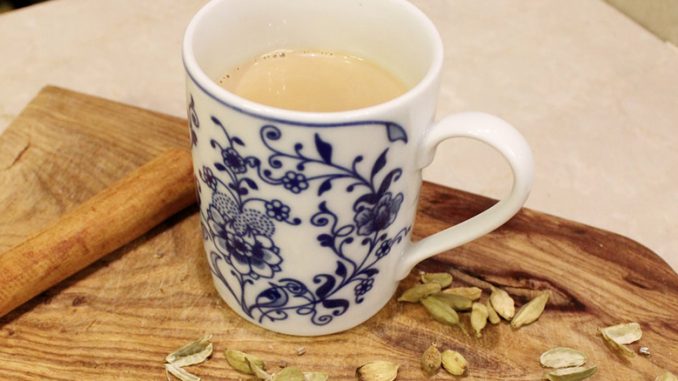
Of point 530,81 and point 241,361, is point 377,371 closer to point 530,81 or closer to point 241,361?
point 241,361

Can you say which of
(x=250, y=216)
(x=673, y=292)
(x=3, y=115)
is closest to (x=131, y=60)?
(x=3, y=115)

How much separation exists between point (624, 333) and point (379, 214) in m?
0.25

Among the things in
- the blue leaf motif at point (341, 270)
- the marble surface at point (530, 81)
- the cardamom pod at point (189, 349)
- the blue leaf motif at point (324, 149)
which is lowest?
the marble surface at point (530, 81)

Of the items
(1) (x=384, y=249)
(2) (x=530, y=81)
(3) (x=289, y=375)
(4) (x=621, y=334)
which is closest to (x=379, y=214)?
(1) (x=384, y=249)

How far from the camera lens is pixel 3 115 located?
36.1 inches

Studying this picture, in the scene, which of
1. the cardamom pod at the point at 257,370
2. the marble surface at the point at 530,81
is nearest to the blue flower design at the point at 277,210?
the cardamom pod at the point at 257,370

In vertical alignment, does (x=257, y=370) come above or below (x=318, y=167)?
below

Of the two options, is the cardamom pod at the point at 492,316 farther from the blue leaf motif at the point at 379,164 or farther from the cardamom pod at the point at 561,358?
the blue leaf motif at the point at 379,164

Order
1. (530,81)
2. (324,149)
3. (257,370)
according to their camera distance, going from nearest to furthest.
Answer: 1. (324,149)
2. (257,370)
3. (530,81)

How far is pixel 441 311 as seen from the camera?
2.08ft

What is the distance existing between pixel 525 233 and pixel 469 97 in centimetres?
33

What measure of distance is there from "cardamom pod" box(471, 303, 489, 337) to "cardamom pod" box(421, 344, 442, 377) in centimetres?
4

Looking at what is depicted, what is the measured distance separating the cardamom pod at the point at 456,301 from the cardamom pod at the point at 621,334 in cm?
11

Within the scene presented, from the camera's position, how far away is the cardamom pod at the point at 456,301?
2.10 feet
